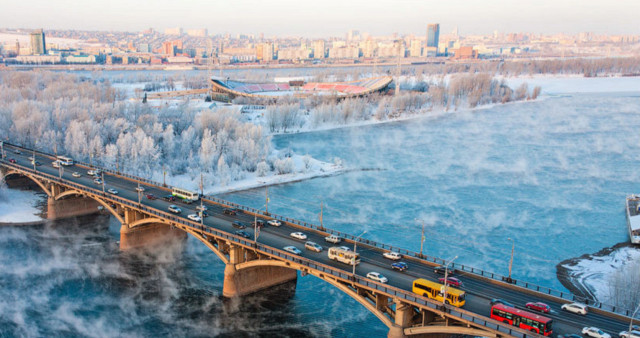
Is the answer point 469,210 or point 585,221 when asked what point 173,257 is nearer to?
point 469,210

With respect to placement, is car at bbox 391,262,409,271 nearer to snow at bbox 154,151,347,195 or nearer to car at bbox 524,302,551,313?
car at bbox 524,302,551,313

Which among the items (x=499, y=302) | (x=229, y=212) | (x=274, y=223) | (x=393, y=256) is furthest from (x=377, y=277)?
(x=229, y=212)

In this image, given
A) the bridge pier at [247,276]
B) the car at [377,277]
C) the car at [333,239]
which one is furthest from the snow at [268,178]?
the car at [377,277]

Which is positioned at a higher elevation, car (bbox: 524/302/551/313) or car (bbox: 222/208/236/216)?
car (bbox: 524/302/551/313)

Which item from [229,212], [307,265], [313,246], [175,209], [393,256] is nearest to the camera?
[307,265]

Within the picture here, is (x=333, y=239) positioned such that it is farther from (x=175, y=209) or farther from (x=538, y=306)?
(x=538, y=306)

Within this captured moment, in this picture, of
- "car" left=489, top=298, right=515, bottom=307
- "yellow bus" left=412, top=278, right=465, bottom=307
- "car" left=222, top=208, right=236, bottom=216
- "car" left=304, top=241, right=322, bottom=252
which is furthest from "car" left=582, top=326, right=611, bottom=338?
"car" left=222, top=208, right=236, bottom=216
